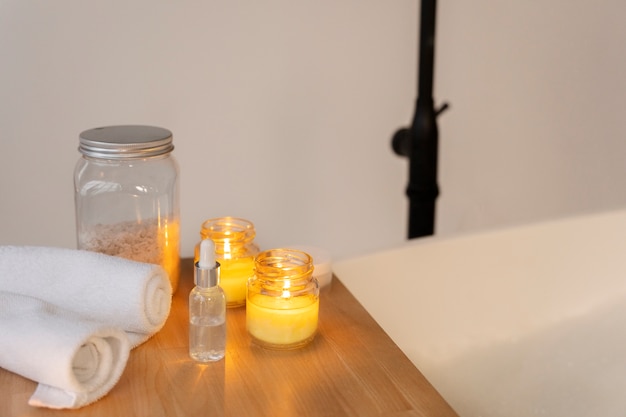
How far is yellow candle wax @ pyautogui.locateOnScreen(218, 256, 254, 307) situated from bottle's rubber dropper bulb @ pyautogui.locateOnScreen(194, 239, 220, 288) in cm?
14

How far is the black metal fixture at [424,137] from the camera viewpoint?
4.65ft

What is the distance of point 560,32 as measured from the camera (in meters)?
1.84

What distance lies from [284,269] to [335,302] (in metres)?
0.16

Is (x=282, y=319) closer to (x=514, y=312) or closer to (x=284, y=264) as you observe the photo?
(x=284, y=264)

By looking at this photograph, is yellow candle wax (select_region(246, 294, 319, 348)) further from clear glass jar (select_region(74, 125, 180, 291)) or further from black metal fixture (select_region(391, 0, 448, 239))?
black metal fixture (select_region(391, 0, 448, 239))

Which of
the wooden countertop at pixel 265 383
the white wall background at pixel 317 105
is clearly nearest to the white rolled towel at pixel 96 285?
the wooden countertop at pixel 265 383

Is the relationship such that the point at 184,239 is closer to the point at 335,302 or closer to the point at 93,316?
the point at 335,302

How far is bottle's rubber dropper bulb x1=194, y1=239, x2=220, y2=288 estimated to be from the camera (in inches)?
36.9

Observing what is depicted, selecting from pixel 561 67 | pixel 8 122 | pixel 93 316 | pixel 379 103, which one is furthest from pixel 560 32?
pixel 93 316

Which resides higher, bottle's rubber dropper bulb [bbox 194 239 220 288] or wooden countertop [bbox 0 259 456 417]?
bottle's rubber dropper bulb [bbox 194 239 220 288]

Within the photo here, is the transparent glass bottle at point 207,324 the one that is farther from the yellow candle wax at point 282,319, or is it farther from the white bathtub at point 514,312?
the white bathtub at point 514,312

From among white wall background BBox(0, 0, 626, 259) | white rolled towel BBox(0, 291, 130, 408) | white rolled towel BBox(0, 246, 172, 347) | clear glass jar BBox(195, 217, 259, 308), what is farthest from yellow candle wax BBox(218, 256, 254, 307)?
white wall background BBox(0, 0, 626, 259)

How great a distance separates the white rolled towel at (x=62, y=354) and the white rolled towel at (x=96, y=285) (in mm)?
55

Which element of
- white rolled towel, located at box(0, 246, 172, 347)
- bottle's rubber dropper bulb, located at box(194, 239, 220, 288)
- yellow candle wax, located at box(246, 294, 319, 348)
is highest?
bottle's rubber dropper bulb, located at box(194, 239, 220, 288)
